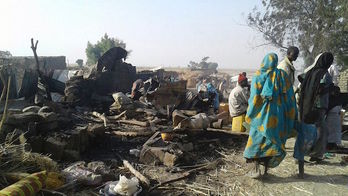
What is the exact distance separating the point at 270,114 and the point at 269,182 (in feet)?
3.68

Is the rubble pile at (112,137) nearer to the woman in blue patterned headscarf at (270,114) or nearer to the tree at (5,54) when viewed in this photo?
the woman in blue patterned headscarf at (270,114)

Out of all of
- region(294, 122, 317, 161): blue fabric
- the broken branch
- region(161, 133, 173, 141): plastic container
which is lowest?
the broken branch

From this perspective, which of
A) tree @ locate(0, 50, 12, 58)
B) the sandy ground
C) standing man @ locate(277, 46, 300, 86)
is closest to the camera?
the sandy ground

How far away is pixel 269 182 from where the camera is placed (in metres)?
5.38

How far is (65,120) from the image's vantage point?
8.43 meters

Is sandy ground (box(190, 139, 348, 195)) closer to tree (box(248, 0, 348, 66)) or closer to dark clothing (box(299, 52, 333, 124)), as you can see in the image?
dark clothing (box(299, 52, 333, 124))

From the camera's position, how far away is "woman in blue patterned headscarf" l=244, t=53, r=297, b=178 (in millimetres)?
5133

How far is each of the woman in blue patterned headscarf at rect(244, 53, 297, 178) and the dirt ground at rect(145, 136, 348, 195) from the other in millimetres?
396

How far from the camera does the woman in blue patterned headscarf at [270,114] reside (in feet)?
16.8

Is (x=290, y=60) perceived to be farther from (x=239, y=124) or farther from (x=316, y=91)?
(x=239, y=124)

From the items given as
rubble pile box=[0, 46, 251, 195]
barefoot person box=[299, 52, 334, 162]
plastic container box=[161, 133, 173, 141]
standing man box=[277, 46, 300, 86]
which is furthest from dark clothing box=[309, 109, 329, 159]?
plastic container box=[161, 133, 173, 141]

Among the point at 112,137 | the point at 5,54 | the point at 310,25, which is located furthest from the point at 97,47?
the point at 112,137

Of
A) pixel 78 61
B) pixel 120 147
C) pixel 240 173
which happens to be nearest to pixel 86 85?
pixel 120 147

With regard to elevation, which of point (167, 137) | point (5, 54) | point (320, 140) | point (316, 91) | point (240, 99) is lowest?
point (167, 137)
